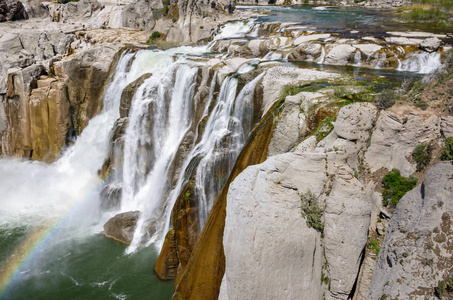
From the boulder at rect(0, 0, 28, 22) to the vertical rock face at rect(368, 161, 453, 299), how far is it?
48043 mm

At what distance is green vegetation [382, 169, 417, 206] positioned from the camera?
7832 mm

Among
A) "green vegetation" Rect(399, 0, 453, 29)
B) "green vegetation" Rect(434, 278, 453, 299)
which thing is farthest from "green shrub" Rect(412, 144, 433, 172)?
"green vegetation" Rect(399, 0, 453, 29)

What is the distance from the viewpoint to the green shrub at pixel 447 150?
7.24 meters

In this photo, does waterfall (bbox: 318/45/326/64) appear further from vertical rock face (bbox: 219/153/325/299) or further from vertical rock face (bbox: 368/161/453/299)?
vertical rock face (bbox: 368/161/453/299)

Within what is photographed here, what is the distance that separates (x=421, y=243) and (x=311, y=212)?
2531mm

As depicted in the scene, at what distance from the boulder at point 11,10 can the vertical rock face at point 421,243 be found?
4804cm

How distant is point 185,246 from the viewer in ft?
43.2

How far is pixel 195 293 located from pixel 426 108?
32.0 ft

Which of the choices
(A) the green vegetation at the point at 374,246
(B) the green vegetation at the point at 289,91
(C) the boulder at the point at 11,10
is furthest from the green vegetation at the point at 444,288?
(C) the boulder at the point at 11,10

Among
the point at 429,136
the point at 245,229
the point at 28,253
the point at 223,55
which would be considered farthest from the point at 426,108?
the point at 28,253

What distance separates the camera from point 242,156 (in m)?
11.4

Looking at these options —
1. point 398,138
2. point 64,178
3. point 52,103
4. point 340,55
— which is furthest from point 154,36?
point 398,138

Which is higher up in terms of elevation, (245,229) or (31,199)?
(245,229)

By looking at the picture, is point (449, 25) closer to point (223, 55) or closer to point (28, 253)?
point (223, 55)
